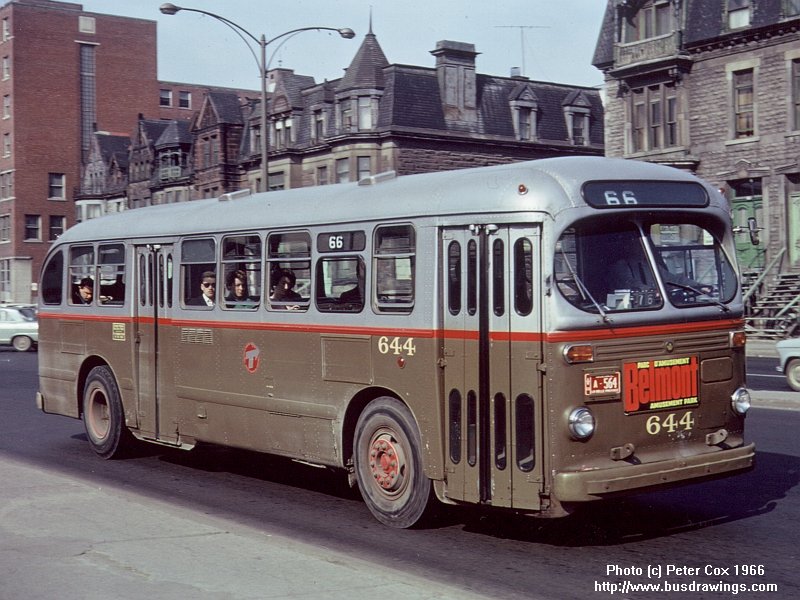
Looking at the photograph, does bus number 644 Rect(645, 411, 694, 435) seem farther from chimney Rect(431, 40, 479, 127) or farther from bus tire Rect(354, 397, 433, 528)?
chimney Rect(431, 40, 479, 127)

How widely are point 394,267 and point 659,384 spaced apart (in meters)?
2.31

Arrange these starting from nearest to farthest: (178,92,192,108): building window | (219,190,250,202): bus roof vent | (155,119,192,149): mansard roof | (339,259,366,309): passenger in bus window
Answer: (339,259,366,309): passenger in bus window
(219,190,250,202): bus roof vent
(155,119,192,149): mansard roof
(178,92,192,108): building window

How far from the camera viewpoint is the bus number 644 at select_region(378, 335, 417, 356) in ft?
29.8

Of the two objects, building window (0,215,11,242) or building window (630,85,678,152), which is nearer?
building window (630,85,678,152)

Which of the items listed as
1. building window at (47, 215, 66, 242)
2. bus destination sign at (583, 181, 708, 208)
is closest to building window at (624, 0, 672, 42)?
bus destination sign at (583, 181, 708, 208)

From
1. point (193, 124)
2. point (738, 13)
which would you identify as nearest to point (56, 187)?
point (193, 124)

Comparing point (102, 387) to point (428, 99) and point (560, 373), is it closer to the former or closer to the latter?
point (560, 373)

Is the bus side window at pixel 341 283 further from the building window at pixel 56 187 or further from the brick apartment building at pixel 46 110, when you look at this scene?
the building window at pixel 56 187

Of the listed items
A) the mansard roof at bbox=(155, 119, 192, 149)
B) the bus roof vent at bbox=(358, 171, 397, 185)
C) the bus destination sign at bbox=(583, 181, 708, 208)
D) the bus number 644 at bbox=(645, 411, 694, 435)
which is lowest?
the bus number 644 at bbox=(645, 411, 694, 435)

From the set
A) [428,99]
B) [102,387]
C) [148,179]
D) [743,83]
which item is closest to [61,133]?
[148,179]

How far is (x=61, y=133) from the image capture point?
8625 cm

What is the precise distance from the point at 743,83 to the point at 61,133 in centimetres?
6055

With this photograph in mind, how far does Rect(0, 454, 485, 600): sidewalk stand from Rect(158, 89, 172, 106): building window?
89283mm

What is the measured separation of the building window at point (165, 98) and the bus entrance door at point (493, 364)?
296 ft
